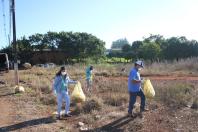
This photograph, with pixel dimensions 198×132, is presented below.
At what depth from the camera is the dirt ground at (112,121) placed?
10.8 meters

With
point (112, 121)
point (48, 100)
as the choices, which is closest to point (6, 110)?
point (48, 100)

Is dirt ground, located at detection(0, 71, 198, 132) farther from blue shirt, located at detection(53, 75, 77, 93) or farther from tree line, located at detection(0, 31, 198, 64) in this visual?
tree line, located at detection(0, 31, 198, 64)

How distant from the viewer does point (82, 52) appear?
207ft

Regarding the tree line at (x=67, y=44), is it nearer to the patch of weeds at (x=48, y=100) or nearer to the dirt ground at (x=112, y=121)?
the patch of weeds at (x=48, y=100)

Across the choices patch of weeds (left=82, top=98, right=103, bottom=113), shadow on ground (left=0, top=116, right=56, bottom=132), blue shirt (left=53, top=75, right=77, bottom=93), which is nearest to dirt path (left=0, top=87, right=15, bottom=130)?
shadow on ground (left=0, top=116, right=56, bottom=132)

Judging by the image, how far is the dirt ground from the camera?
1077 centimetres

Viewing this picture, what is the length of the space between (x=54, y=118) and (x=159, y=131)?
3256mm

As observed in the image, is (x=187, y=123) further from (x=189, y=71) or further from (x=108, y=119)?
(x=189, y=71)

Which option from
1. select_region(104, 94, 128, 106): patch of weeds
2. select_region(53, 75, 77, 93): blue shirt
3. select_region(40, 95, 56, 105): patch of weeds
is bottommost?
select_region(40, 95, 56, 105): patch of weeds

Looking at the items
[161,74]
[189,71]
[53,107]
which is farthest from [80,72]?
[53,107]

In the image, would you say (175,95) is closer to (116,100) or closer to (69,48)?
(116,100)

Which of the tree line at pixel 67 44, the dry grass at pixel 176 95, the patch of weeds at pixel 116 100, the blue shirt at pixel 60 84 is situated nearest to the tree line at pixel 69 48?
the tree line at pixel 67 44

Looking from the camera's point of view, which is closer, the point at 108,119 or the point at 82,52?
the point at 108,119

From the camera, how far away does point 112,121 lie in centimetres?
1148
